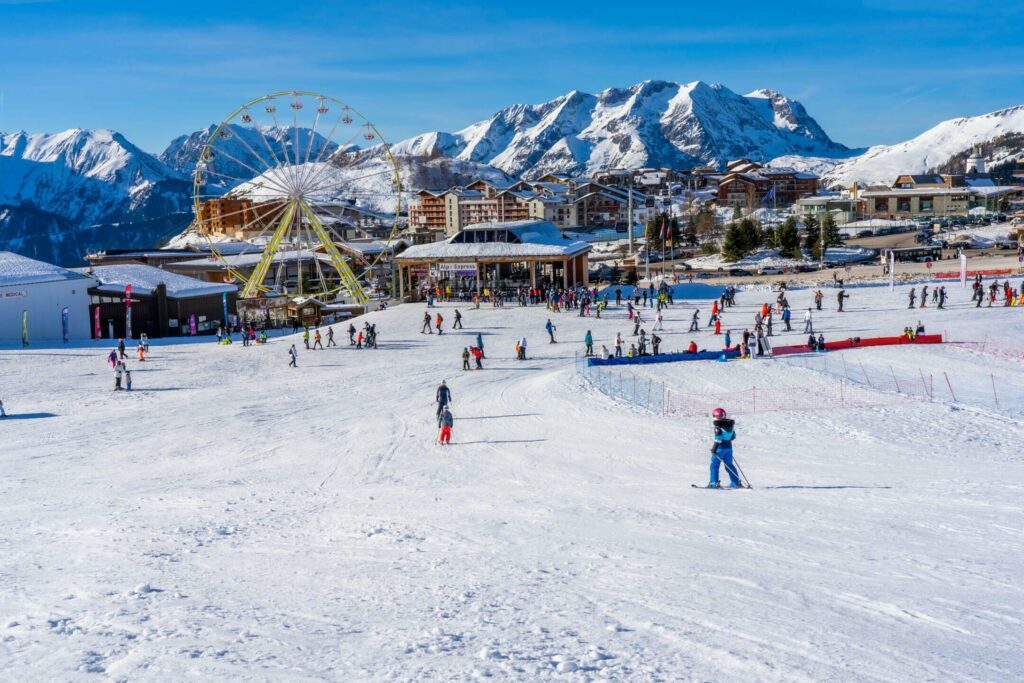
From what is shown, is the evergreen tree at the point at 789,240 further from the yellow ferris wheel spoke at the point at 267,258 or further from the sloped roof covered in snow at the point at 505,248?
the yellow ferris wheel spoke at the point at 267,258

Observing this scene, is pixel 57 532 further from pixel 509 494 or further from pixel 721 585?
pixel 721 585

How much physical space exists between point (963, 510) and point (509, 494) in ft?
19.0

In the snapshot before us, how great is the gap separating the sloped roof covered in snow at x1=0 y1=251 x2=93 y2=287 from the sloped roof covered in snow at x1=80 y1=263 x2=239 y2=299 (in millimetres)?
Answer: 1659

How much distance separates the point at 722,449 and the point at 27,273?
3451cm

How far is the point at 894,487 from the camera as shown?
11.8 metres

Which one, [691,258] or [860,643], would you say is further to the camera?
[691,258]

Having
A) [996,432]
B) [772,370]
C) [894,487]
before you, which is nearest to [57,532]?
[894,487]

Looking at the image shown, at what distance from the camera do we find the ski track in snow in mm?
6355

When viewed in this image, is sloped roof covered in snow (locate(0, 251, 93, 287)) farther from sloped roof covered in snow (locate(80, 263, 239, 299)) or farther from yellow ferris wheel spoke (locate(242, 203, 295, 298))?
yellow ferris wheel spoke (locate(242, 203, 295, 298))

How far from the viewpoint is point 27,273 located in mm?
36625

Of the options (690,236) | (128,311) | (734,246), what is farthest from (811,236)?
(128,311)

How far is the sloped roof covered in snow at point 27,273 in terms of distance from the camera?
116 feet

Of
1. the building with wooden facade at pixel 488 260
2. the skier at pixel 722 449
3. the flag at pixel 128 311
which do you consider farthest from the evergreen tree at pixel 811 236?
the skier at pixel 722 449

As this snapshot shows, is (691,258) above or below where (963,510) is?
above
